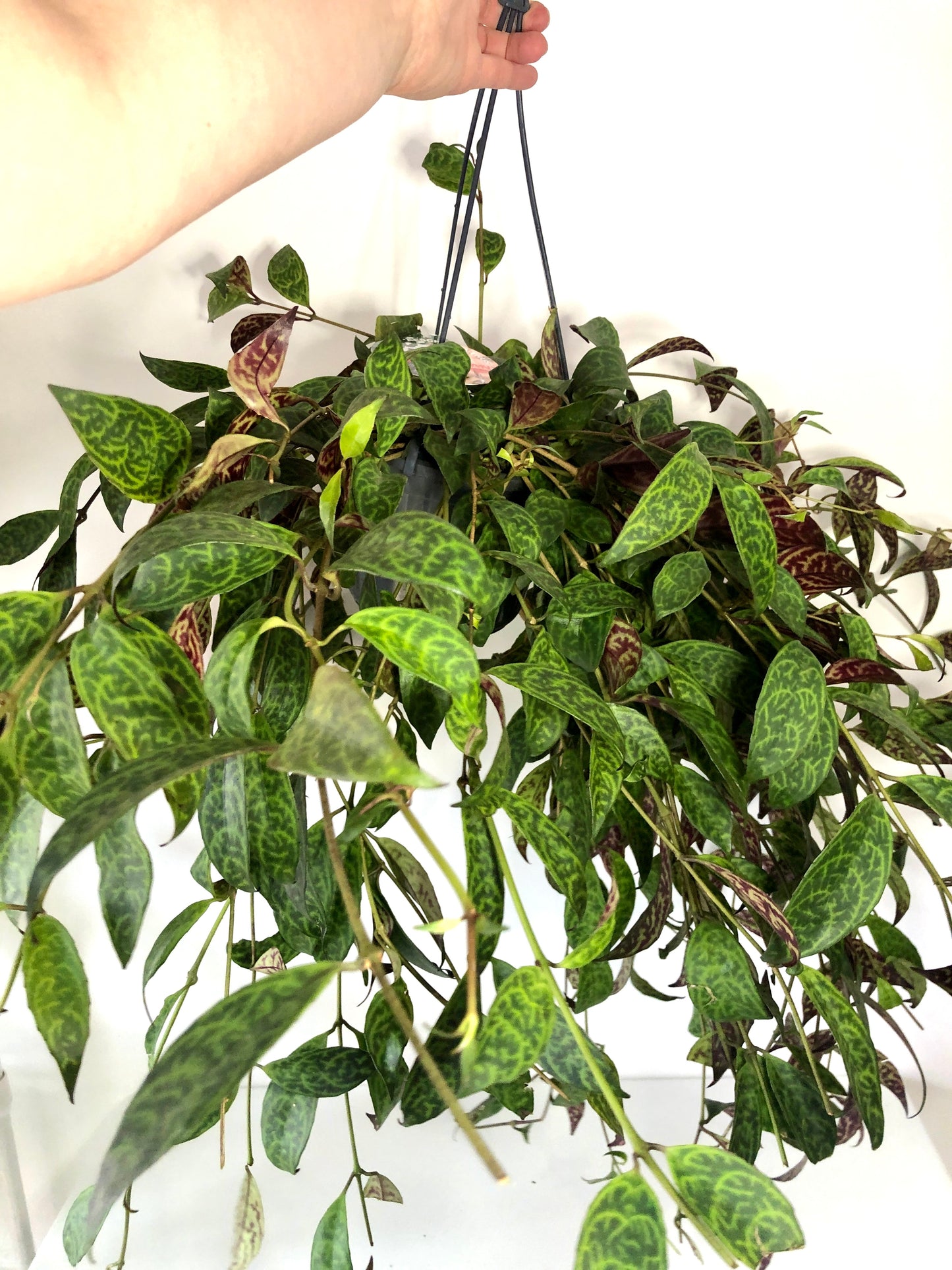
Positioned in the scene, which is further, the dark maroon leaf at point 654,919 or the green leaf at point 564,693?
the dark maroon leaf at point 654,919

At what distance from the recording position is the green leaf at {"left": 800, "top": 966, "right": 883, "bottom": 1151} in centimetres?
40

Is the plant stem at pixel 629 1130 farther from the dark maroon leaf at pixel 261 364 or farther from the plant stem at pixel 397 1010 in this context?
the dark maroon leaf at pixel 261 364

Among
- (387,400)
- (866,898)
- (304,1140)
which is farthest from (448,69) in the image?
(304,1140)

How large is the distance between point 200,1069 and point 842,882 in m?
0.30

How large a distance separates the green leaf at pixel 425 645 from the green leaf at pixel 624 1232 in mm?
164

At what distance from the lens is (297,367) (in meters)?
0.76

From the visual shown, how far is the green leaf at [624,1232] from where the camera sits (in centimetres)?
26

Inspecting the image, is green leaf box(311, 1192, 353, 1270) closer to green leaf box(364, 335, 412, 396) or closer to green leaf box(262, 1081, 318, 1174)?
green leaf box(262, 1081, 318, 1174)

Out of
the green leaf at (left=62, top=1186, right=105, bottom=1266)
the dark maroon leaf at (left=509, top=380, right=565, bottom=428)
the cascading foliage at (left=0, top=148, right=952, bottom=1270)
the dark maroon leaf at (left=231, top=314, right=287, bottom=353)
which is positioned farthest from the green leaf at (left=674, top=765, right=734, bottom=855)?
the dark maroon leaf at (left=231, top=314, right=287, bottom=353)

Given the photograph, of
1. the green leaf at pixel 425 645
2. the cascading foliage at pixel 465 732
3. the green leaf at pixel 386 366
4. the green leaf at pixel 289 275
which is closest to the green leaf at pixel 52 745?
the cascading foliage at pixel 465 732

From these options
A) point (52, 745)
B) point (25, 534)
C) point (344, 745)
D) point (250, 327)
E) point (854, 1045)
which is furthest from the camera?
point (250, 327)

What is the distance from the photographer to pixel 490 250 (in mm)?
696

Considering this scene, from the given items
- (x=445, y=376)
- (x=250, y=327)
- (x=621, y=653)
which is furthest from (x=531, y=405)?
(x=250, y=327)

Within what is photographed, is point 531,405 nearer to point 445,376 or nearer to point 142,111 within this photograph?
point 445,376
